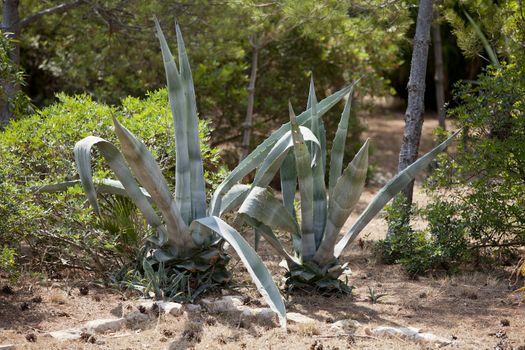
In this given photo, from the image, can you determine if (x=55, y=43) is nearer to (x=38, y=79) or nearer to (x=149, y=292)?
(x=38, y=79)

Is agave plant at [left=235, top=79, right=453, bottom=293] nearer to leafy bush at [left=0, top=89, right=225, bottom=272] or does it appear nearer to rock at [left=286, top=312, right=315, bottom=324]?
rock at [left=286, top=312, right=315, bottom=324]

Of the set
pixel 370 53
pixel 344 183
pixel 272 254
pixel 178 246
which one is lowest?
pixel 272 254

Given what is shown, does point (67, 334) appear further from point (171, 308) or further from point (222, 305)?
point (222, 305)

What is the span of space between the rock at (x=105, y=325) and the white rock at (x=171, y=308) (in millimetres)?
251

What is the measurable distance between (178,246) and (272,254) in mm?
2167

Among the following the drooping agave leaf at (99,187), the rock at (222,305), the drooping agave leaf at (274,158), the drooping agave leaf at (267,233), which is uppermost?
the drooping agave leaf at (274,158)

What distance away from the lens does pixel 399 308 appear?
17.6 feet

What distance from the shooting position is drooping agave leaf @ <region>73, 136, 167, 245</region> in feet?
14.6

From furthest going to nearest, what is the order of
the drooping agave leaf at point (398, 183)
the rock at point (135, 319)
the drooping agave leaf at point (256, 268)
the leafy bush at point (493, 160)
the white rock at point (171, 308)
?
the leafy bush at point (493, 160) < the drooping agave leaf at point (398, 183) < the white rock at point (171, 308) < the rock at point (135, 319) < the drooping agave leaf at point (256, 268)

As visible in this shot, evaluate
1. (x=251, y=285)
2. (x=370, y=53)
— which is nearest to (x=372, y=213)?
(x=251, y=285)

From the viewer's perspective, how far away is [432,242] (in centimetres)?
637

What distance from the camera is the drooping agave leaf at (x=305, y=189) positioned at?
4988mm

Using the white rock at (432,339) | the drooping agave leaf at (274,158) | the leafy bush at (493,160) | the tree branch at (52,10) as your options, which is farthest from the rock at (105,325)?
the tree branch at (52,10)

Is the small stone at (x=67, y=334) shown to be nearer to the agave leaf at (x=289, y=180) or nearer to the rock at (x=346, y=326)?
the rock at (x=346, y=326)
